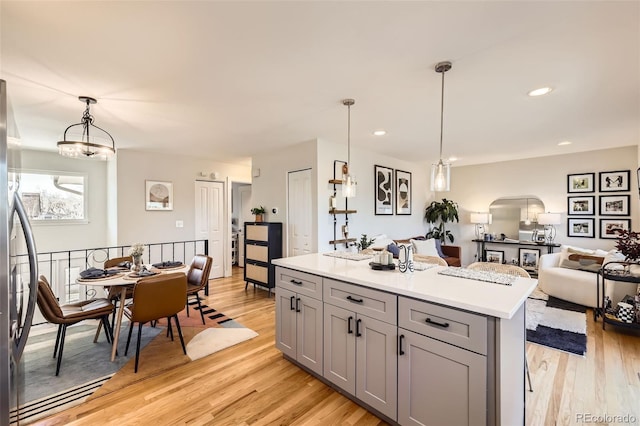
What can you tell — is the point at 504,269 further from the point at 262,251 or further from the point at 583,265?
the point at 262,251

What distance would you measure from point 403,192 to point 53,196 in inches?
268

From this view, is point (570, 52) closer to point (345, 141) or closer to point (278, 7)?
point (278, 7)

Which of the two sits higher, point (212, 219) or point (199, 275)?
point (212, 219)

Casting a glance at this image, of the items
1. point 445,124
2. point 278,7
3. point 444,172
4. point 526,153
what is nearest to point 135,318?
point 278,7

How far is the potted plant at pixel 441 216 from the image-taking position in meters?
6.68

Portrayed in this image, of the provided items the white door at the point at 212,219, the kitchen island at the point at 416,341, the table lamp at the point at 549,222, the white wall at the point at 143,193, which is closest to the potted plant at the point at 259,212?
the white door at the point at 212,219

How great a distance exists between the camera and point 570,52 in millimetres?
1991

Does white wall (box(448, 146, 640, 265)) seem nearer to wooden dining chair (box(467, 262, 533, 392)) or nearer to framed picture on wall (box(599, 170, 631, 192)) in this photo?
framed picture on wall (box(599, 170, 631, 192))

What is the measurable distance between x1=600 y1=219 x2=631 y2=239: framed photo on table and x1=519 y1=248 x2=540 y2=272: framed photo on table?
106 centimetres

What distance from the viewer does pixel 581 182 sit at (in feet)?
17.5

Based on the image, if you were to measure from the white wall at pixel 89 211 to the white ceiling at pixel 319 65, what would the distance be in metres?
1.62

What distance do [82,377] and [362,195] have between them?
14.2ft

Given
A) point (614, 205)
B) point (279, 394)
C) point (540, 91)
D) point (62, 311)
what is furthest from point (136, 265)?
point (614, 205)

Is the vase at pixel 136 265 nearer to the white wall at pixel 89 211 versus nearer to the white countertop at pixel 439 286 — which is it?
the white countertop at pixel 439 286
